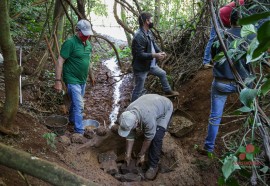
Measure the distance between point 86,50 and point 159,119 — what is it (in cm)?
170

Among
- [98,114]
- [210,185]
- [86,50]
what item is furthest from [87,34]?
[210,185]

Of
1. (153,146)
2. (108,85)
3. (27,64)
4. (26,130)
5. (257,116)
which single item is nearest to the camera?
(257,116)

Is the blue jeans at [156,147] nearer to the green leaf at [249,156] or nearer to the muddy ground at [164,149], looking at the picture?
the muddy ground at [164,149]

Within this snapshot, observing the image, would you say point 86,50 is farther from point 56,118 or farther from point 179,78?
point 179,78

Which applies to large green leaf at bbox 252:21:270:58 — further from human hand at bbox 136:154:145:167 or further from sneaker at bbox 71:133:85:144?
sneaker at bbox 71:133:85:144

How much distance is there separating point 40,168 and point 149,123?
2.32 m

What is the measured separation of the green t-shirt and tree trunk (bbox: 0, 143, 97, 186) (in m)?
2.75

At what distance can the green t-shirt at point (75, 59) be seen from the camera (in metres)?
4.71

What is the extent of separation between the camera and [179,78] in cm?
686

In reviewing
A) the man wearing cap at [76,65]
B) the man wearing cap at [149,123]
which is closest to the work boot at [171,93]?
the man wearing cap at [149,123]

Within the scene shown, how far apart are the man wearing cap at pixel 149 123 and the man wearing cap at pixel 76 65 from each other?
1.01 metres

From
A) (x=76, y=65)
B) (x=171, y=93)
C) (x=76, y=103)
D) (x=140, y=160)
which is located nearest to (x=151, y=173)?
(x=140, y=160)

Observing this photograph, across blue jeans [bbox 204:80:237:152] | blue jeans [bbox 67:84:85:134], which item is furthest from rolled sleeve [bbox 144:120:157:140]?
blue jeans [bbox 67:84:85:134]

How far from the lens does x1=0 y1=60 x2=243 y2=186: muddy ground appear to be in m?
3.71
